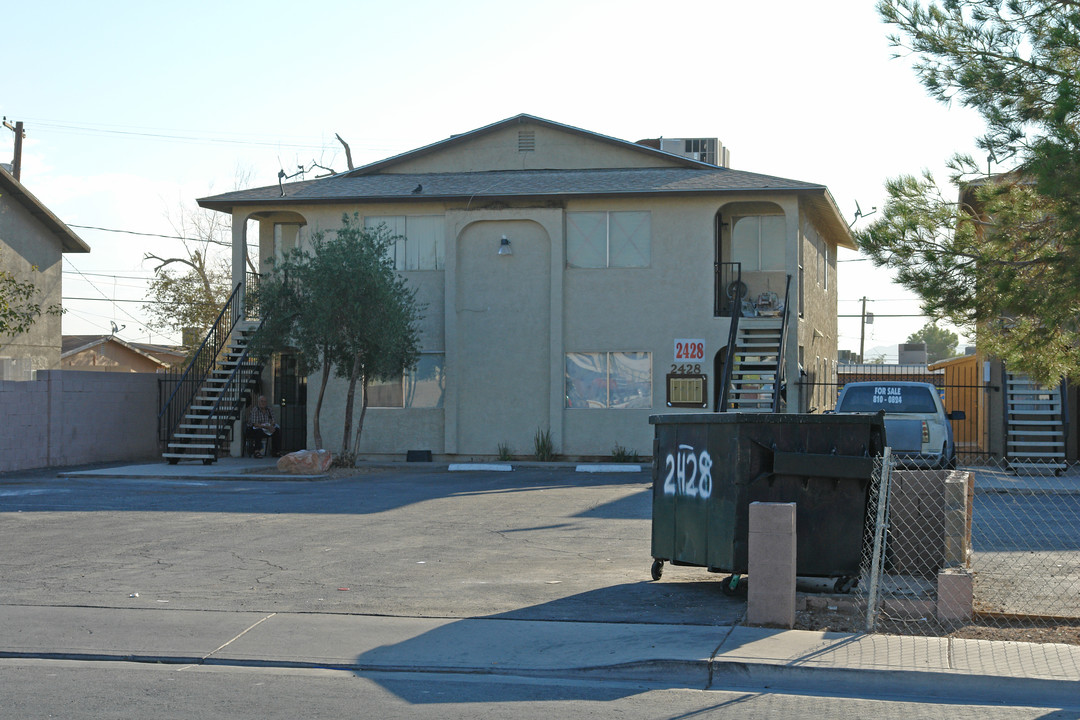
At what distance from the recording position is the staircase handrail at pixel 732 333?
2189cm

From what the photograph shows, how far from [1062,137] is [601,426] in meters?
16.5

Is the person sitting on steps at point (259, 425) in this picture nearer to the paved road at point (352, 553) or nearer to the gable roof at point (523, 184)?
the gable roof at point (523, 184)

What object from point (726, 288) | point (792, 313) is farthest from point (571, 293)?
point (792, 313)

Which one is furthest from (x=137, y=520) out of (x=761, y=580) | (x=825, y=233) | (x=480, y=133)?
(x=825, y=233)

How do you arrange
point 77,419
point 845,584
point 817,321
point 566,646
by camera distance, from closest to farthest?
point 566,646, point 845,584, point 77,419, point 817,321

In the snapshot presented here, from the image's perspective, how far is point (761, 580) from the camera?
7.89 m

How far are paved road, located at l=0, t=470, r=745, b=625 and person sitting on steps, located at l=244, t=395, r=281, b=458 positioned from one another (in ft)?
20.7

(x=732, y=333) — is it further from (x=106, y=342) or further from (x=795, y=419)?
(x=106, y=342)

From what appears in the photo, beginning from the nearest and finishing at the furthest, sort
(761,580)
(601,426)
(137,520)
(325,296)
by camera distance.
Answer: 1. (761,580)
2. (137,520)
3. (325,296)
4. (601,426)

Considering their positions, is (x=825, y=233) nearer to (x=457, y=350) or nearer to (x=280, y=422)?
(x=457, y=350)

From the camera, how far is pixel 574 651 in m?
7.41

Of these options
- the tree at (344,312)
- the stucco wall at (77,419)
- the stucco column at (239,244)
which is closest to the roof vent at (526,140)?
the tree at (344,312)

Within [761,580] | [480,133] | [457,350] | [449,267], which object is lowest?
[761,580]

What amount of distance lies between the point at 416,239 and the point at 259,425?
5.68 m
